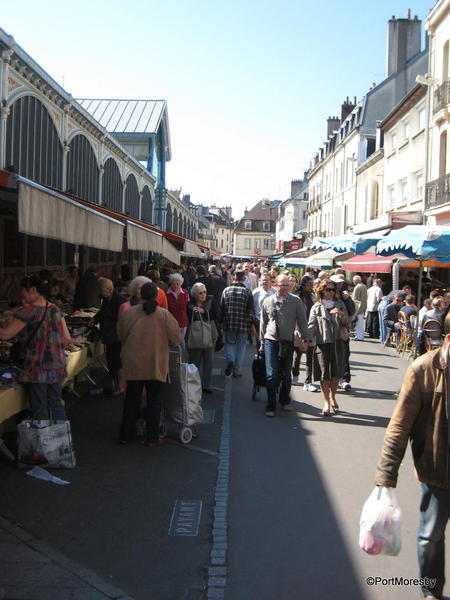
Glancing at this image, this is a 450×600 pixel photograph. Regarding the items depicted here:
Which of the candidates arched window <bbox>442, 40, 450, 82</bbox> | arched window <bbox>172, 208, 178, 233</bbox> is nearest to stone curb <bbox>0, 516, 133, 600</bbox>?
arched window <bbox>442, 40, 450, 82</bbox>

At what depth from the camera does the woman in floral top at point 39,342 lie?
5.48 metres

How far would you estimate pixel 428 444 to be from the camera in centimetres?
305

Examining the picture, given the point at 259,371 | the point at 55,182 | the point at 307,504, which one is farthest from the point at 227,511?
the point at 55,182

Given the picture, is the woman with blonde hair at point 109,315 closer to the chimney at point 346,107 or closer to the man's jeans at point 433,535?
the man's jeans at point 433,535

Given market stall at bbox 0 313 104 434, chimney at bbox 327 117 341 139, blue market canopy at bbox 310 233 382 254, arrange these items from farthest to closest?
chimney at bbox 327 117 341 139, blue market canopy at bbox 310 233 382 254, market stall at bbox 0 313 104 434

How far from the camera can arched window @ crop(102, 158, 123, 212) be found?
1906 centimetres

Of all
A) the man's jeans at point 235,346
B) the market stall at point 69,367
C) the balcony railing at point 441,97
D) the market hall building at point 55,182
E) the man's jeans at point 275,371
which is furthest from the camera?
the balcony railing at point 441,97

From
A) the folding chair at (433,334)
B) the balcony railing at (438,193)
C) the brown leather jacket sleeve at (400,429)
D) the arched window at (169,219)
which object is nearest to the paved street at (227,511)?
the brown leather jacket sleeve at (400,429)

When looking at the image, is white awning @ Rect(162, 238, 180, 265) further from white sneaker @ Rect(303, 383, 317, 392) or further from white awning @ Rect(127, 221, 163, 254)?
white sneaker @ Rect(303, 383, 317, 392)

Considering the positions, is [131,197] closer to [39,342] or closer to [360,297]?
[360,297]

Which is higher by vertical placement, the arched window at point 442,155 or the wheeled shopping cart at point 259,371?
the arched window at point 442,155

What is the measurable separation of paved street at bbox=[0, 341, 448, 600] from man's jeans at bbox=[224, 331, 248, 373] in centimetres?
249

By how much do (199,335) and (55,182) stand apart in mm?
6939

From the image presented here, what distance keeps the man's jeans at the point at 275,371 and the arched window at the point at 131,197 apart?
620 inches
